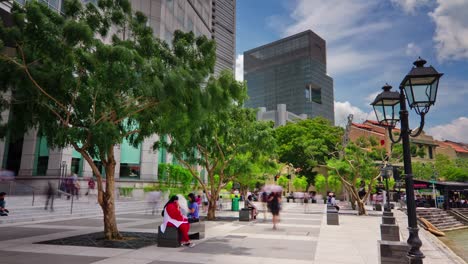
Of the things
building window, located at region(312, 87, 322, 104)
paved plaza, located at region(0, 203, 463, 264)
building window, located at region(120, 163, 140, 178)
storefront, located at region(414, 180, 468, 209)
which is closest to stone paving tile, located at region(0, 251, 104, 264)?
paved plaza, located at region(0, 203, 463, 264)

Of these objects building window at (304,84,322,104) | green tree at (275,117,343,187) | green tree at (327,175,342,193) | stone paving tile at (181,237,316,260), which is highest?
building window at (304,84,322,104)

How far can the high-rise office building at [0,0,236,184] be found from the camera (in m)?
32.0

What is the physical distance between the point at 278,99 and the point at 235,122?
150 metres

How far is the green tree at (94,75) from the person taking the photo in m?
9.15

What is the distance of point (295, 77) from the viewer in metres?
164

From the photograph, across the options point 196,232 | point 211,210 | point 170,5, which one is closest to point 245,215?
point 211,210

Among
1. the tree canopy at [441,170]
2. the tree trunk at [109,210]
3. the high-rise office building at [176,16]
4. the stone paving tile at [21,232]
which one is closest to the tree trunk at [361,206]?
the high-rise office building at [176,16]

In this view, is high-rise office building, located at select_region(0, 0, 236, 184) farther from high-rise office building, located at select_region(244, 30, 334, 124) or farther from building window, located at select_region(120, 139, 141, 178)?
high-rise office building, located at select_region(244, 30, 334, 124)

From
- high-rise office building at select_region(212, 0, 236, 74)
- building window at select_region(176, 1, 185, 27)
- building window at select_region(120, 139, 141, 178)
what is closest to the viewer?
building window at select_region(120, 139, 141, 178)

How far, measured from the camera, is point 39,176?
104 ft

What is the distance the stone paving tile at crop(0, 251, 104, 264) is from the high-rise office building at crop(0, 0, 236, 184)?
27.9 feet

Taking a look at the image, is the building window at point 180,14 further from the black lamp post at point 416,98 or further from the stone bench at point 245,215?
the black lamp post at point 416,98

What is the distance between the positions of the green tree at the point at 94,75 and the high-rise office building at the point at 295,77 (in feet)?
480

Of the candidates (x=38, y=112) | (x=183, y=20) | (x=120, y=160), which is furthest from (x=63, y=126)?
(x=183, y=20)
